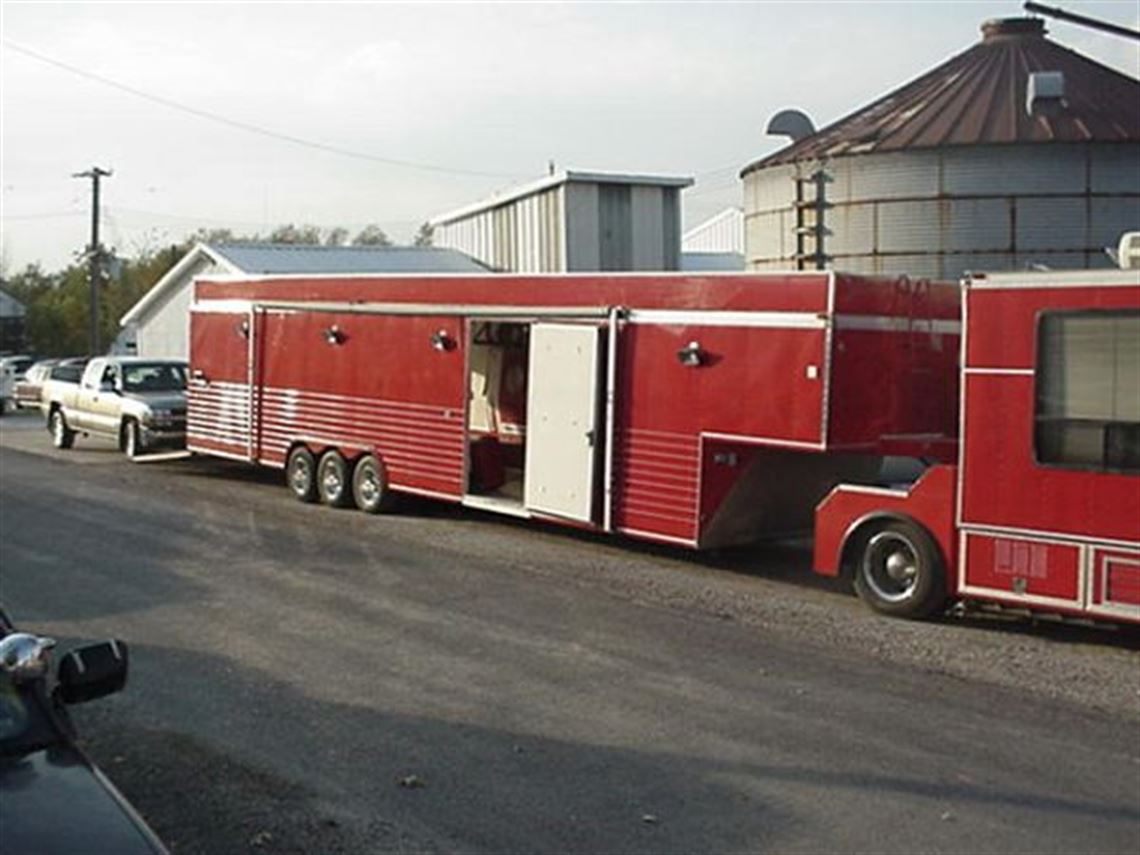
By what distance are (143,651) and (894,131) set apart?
2495 cm

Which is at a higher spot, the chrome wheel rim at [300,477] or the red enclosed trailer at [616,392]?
the red enclosed trailer at [616,392]

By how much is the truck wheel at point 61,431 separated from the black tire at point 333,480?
1134 centimetres

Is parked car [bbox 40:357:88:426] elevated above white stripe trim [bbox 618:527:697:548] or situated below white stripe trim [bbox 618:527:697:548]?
above

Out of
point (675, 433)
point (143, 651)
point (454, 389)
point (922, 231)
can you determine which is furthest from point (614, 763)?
point (922, 231)

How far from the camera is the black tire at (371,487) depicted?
17.3 meters

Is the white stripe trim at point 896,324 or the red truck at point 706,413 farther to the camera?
the white stripe trim at point 896,324

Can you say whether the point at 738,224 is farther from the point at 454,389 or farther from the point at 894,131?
the point at 454,389

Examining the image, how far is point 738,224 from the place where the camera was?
6456cm

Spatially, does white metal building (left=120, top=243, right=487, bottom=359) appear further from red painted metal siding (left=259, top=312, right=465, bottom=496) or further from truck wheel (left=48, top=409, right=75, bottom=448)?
red painted metal siding (left=259, top=312, right=465, bottom=496)

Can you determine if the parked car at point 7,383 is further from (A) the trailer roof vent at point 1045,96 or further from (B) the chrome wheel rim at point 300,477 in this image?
(A) the trailer roof vent at point 1045,96

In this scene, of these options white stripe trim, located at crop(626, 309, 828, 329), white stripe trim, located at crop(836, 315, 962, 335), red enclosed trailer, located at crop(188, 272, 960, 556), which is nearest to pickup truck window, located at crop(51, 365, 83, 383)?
red enclosed trailer, located at crop(188, 272, 960, 556)

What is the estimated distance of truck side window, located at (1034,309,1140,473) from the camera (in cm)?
1037

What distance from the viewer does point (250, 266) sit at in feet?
118

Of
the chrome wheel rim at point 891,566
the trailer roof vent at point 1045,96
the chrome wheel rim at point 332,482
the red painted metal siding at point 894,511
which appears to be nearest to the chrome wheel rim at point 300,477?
the chrome wheel rim at point 332,482
